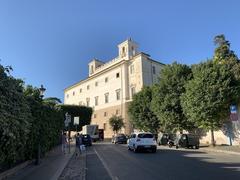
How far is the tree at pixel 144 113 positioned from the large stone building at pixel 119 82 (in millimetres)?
→ 14752

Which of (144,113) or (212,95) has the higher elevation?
(144,113)

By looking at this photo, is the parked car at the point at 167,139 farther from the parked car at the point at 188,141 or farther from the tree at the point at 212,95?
the tree at the point at 212,95

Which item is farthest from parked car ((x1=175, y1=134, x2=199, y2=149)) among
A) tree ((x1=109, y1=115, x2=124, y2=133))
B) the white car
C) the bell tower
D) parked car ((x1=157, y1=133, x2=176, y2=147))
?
the bell tower

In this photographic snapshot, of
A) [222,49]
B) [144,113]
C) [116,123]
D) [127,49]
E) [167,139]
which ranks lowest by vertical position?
[167,139]

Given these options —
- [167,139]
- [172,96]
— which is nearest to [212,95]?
[172,96]

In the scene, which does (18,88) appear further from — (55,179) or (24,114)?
(55,179)

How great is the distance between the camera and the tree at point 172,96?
119 feet

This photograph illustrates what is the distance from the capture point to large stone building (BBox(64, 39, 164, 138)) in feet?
212

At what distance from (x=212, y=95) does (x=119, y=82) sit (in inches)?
1595

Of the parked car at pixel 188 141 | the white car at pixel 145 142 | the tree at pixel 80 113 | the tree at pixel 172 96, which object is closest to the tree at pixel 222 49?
the tree at pixel 172 96

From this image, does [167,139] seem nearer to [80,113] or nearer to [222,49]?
[222,49]

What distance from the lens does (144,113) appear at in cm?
4688

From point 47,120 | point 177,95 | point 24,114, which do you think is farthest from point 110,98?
point 24,114

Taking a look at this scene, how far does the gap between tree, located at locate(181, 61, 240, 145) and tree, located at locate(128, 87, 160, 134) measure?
13767 mm
